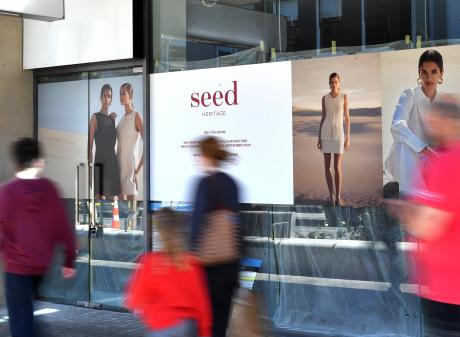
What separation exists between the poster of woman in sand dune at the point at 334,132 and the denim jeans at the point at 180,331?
313cm

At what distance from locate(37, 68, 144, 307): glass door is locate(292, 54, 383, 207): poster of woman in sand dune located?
2114 mm

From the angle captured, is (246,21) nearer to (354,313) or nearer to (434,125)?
(354,313)

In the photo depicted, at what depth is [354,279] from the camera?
7148 millimetres

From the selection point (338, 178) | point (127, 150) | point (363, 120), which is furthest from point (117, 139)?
point (363, 120)

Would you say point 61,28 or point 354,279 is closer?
point 354,279

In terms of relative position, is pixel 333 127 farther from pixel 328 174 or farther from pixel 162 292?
pixel 162 292

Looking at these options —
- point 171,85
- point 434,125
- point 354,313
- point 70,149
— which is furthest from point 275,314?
point 434,125

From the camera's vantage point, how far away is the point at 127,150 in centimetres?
868

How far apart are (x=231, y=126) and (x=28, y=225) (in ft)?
9.65

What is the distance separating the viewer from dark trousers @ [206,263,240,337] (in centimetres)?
481

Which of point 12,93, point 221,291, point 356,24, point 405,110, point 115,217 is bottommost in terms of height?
point 221,291

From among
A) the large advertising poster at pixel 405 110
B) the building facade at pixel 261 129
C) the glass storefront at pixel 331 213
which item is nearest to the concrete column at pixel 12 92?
the building facade at pixel 261 129

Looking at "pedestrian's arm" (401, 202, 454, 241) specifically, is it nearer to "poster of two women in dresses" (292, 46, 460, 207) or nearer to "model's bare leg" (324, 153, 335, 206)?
"poster of two women in dresses" (292, 46, 460, 207)

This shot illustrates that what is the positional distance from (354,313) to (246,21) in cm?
318
